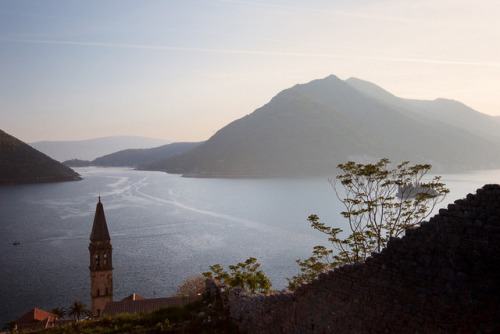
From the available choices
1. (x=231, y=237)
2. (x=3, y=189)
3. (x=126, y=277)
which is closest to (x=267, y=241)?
(x=231, y=237)

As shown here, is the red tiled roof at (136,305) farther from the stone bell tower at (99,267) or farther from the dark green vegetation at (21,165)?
the dark green vegetation at (21,165)

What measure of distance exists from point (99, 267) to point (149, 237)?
4999 cm

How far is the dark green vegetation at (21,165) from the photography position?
591 ft

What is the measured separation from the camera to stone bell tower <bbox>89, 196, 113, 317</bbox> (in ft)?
104

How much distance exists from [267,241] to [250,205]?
161ft

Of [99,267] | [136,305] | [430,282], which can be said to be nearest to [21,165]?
[99,267]

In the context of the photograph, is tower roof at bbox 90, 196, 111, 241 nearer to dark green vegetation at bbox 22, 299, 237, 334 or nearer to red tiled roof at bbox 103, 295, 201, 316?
red tiled roof at bbox 103, 295, 201, 316

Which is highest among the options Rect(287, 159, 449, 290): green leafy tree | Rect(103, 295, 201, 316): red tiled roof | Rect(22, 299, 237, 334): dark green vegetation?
Rect(287, 159, 449, 290): green leafy tree

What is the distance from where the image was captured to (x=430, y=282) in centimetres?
616

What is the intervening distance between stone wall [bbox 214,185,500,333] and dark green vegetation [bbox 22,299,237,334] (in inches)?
183

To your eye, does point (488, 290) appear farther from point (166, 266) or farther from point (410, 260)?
point (166, 266)

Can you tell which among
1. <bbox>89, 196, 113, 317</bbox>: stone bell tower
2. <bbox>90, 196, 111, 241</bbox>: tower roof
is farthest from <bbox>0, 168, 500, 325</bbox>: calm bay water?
<bbox>90, 196, 111, 241</bbox>: tower roof

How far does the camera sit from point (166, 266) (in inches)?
2343

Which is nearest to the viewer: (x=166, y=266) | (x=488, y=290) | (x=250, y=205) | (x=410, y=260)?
(x=488, y=290)
